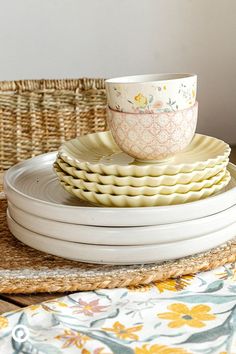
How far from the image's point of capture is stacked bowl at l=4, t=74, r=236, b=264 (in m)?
0.74

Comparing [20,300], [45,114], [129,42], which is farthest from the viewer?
[129,42]

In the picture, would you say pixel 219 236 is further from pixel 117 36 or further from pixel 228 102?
pixel 228 102

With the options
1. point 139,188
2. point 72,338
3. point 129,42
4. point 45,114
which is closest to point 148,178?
point 139,188

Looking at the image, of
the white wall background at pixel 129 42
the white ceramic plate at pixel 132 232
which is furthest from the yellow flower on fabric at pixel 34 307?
the white wall background at pixel 129 42

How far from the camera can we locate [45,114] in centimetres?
154

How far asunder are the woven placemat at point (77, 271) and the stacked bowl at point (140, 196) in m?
0.01

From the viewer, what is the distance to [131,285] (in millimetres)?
738

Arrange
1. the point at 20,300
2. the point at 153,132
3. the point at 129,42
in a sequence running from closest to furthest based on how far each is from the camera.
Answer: the point at 20,300
the point at 153,132
the point at 129,42

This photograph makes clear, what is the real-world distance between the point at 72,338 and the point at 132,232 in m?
0.16

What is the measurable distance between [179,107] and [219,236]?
17 cm

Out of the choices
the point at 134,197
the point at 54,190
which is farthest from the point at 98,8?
the point at 134,197

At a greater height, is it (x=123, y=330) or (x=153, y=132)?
(x=153, y=132)

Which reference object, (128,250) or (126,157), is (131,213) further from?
(126,157)

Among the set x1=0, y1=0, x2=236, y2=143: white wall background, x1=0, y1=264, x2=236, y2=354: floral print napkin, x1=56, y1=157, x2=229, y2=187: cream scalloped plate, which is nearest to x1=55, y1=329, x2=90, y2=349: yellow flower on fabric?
x1=0, y1=264, x2=236, y2=354: floral print napkin
